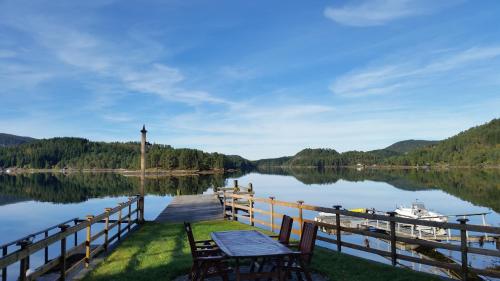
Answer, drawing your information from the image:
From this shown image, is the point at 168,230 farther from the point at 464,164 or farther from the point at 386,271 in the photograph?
the point at 464,164

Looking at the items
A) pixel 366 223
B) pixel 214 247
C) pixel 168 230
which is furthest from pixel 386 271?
pixel 366 223

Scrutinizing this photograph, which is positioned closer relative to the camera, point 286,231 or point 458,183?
point 286,231

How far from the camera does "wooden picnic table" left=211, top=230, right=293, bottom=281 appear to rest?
21.2 ft

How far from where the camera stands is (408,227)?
2681cm

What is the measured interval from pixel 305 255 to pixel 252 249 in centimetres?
99

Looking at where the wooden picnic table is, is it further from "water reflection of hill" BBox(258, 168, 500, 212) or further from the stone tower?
"water reflection of hill" BBox(258, 168, 500, 212)

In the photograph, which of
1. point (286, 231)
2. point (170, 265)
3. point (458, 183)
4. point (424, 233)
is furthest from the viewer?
point (458, 183)

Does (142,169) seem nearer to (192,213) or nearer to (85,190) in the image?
(192,213)

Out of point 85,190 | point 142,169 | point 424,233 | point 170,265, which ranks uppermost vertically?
point 142,169

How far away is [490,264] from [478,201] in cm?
3178

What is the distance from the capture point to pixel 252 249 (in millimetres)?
6941

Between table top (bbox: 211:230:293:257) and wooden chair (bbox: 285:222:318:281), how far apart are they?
279mm

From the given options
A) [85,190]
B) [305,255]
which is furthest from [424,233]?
[85,190]

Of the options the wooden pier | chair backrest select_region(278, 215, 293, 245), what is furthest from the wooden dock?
chair backrest select_region(278, 215, 293, 245)
